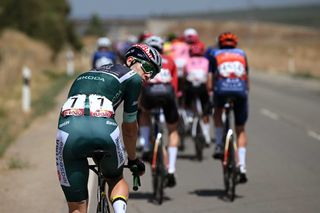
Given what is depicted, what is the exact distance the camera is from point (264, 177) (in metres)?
11.3

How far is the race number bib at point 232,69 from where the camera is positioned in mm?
10086

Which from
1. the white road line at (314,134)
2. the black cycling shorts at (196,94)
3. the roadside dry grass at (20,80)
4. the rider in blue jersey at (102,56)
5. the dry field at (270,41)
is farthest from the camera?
the dry field at (270,41)

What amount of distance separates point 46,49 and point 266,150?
112ft

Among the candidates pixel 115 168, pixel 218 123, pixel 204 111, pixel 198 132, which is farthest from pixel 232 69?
pixel 115 168

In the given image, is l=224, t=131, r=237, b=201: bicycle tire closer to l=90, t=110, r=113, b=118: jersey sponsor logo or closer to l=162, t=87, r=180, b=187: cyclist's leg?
l=162, t=87, r=180, b=187: cyclist's leg

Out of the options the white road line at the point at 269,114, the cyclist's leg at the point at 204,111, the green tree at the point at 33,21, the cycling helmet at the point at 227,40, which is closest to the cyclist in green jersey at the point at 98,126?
the cycling helmet at the point at 227,40

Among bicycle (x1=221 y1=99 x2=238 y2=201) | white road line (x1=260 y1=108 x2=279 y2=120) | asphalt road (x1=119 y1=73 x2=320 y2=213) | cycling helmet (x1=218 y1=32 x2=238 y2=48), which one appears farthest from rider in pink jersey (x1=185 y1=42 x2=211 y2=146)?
white road line (x1=260 y1=108 x2=279 y2=120)

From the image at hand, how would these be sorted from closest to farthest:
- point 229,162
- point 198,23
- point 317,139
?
1. point 229,162
2. point 317,139
3. point 198,23

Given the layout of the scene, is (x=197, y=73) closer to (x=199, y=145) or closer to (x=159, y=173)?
(x=199, y=145)

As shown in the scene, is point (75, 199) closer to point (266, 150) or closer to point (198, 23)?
point (266, 150)

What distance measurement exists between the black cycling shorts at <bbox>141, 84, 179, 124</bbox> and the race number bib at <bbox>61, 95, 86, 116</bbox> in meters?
4.51

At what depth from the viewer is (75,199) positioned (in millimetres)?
5898

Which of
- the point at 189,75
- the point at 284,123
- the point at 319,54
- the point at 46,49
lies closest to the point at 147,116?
the point at 189,75

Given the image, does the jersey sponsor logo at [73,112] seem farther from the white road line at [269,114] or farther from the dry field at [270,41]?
the dry field at [270,41]
